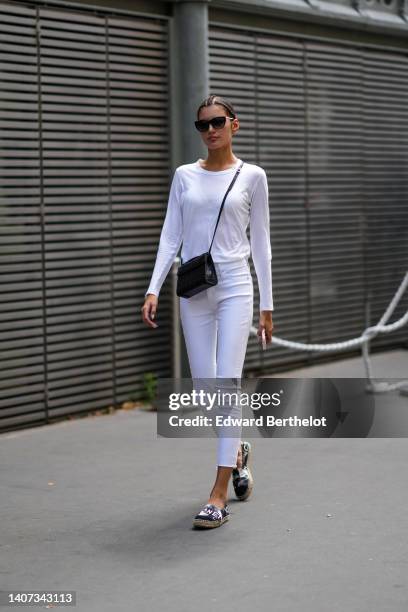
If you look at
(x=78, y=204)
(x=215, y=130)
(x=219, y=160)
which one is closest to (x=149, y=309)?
(x=219, y=160)

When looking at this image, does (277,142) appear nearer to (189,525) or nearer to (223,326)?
(223,326)

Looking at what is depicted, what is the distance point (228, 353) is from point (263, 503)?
3.13 feet

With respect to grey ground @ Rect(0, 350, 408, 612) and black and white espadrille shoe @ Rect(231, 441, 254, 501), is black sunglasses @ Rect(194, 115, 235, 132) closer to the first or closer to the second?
black and white espadrille shoe @ Rect(231, 441, 254, 501)

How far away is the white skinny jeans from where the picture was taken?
6105mm

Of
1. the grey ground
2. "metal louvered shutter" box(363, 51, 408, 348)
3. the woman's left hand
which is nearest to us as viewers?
the grey ground

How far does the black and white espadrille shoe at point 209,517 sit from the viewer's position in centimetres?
597

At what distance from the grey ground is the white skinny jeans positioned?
0.55m

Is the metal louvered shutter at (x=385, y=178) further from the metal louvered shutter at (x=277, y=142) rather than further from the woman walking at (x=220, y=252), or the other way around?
the woman walking at (x=220, y=252)

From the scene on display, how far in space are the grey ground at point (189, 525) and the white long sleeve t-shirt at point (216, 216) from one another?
116 centimetres

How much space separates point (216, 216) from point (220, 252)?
0.18 meters

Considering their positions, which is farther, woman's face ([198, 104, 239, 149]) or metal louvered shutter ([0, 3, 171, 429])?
metal louvered shutter ([0, 3, 171, 429])

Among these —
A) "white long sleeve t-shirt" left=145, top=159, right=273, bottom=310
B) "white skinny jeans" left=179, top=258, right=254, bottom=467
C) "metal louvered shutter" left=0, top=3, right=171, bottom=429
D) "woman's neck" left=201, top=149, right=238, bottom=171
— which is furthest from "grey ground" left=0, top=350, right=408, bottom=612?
"woman's neck" left=201, top=149, right=238, bottom=171

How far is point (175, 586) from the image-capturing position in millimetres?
5027

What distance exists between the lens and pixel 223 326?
612cm
